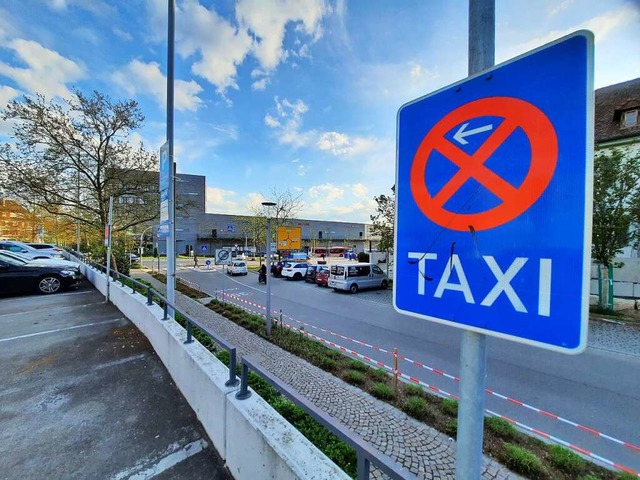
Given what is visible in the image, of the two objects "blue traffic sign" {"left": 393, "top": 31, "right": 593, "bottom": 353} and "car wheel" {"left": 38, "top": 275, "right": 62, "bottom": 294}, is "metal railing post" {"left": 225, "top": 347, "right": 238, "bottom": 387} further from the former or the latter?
"car wheel" {"left": 38, "top": 275, "right": 62, "bottom": 294}

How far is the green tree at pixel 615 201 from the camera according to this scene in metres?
10.7

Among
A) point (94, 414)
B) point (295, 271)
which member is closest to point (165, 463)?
point (94, 414)

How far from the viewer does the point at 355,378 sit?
5492 mm

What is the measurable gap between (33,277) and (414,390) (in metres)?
13.8

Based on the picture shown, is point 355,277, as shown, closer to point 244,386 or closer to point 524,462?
point 524,462

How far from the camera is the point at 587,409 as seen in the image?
4770 millimetres

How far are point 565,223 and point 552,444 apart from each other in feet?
15.9

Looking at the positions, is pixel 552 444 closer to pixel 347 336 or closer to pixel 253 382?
pixel 253 382

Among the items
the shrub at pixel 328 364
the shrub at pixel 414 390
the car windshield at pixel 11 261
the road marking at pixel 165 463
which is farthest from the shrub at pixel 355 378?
the car windshield at pixel 11 261

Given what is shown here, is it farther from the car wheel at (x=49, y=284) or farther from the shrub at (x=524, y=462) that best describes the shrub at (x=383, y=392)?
the car wheel at (x=49, y=284)

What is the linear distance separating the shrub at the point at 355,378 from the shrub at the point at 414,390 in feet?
2.71

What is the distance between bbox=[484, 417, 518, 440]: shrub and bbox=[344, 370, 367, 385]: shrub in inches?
84.2

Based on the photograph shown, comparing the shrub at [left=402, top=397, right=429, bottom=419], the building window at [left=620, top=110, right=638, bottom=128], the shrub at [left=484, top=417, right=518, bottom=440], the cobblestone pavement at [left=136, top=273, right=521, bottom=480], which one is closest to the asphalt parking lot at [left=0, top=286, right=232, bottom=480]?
the cobblestone pavement at [left=136, top=273, right=521, bottom=480]

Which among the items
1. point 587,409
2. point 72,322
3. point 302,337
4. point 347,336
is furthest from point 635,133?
point 72,322
